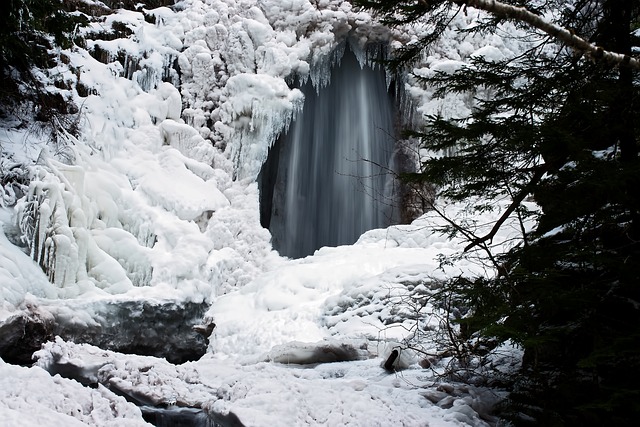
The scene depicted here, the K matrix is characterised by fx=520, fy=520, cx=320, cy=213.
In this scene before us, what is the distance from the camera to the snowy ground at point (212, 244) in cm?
362

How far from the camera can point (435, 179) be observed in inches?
144

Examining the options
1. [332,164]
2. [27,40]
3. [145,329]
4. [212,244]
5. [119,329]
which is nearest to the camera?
[119,329]

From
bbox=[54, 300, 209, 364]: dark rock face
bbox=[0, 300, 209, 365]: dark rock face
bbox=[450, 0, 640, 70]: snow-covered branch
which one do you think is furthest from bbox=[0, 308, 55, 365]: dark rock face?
bbox=[450, 0, 640, 70]: snow-covered branch

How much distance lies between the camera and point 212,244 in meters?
10.2

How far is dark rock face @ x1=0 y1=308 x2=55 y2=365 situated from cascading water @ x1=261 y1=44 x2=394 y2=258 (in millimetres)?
9237

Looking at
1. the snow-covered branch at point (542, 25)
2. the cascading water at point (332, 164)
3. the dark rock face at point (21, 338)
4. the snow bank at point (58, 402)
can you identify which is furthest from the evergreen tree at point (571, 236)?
the cascading water at point (332, 164)

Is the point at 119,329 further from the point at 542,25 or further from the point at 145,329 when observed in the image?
the point at 542,25

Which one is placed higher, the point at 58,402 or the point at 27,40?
the point at 27,40

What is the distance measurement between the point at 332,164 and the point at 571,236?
13176mm

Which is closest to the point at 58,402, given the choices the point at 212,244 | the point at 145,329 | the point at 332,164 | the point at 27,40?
the point at 145,329

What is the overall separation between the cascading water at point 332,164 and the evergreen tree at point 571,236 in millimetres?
11755

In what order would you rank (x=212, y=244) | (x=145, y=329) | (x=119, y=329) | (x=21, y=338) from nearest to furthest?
(x=21, y=338), (x=119, y=329), (x=145, y=329), (x=212, y=244)

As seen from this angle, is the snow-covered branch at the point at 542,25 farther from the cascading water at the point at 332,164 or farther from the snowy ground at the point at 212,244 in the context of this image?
the cascading water at the point at 332,164

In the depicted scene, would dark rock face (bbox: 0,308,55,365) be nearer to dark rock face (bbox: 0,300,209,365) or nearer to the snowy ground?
dark rock face (bbox: 0,300,209,365)
